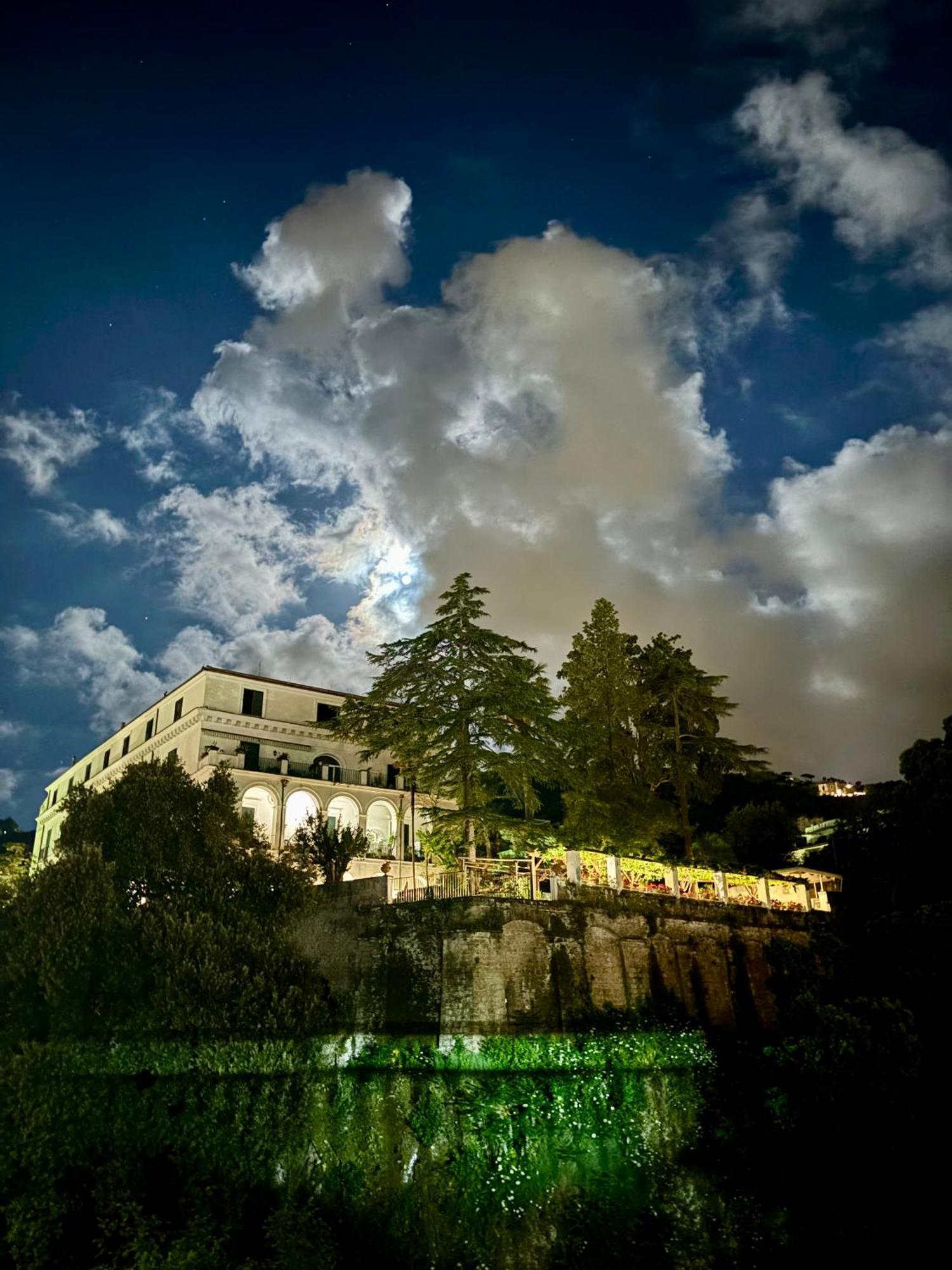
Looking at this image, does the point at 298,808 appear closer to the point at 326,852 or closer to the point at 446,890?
the point at 326,852

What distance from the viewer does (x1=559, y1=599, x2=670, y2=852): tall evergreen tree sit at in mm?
33062

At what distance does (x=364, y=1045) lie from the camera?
21406 mm

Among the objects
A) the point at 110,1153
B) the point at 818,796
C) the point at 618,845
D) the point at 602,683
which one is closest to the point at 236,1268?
Result: the point at 110,1153

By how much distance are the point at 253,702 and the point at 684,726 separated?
2099 centimetres

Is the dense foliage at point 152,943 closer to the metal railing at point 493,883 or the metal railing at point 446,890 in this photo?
the metal railing at point 446,890

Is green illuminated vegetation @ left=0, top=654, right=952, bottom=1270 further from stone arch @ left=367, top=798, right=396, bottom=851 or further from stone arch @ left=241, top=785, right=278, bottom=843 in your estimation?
stone arch @ left=367, top=798, right=396, bottom=851

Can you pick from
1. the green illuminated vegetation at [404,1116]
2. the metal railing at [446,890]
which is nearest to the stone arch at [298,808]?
the green illuminated vegetation at [404,1116]

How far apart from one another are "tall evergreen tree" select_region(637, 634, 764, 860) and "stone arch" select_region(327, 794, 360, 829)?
14521 millimetres

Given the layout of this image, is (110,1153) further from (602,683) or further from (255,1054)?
(602,683)

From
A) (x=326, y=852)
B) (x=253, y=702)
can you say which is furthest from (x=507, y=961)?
(x=253, y=702)

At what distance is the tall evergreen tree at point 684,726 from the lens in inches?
1599

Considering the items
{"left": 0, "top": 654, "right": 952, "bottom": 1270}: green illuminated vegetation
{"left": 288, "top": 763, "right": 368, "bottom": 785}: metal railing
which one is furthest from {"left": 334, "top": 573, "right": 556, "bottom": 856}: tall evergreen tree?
{"left": 288, "top": 763, "right": 368, "bottom": 785}: metal railing

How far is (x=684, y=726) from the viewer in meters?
42.1

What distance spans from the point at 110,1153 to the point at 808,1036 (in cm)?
1624
